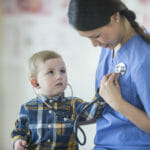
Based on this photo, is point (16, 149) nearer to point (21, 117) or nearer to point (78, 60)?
point (21, 117)

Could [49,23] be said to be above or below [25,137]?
above

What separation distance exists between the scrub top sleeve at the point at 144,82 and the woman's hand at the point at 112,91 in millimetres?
93

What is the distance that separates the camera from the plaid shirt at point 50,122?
1373mm

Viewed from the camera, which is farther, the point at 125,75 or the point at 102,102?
the point at 102,102

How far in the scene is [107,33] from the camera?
1140mm

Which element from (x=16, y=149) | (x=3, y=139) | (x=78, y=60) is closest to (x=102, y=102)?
(x=16, y=149)

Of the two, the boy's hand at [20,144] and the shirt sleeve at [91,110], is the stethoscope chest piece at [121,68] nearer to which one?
the shirt sleeve at [91,110]

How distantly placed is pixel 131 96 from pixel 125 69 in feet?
0.40

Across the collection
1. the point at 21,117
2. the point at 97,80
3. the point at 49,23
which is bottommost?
the point at 21,117

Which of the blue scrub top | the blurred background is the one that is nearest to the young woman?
the blue scrub top

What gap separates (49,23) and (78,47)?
12.4 inches

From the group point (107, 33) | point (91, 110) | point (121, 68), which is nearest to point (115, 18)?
point (107, 33)

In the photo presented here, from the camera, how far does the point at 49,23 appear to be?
2.17 meters

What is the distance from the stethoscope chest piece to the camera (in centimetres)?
119
